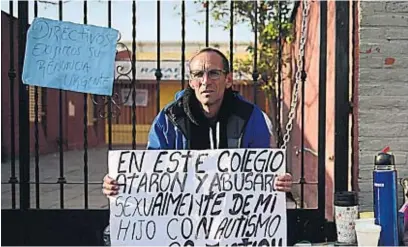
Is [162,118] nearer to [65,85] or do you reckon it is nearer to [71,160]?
[65,85]

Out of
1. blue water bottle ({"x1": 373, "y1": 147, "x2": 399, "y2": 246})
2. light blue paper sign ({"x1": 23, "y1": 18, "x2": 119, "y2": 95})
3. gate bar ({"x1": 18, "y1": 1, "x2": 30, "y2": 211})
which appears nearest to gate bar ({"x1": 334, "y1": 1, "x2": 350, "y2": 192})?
blue water bottle ({"x1": 373, "y1": 147, "x2": 399, "y2": 246})

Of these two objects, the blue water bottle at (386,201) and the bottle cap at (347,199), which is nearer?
the blue water bottle at (386,201)

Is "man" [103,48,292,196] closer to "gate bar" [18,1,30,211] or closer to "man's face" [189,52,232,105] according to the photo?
"man's face" [189,52,232,105]

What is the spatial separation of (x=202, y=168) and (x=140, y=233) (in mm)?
453

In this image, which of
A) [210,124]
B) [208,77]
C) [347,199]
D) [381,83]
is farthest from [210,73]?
[381,83]

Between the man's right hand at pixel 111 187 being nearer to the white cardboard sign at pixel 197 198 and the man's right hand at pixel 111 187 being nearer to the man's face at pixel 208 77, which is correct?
the white cardboard sign at pixel 197 198

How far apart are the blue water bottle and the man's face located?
982mm

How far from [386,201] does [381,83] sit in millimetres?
821

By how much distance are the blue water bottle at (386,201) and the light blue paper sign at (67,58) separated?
1.75 m

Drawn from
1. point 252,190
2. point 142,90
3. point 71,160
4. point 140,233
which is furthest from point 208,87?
point 142,90

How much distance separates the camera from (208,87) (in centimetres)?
288

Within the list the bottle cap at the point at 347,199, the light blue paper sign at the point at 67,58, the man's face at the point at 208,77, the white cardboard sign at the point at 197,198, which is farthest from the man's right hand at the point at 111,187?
the bottle cap at the point at 347,199

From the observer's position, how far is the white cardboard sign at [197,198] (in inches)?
113

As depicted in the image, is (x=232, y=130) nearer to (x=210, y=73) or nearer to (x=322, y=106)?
(x=210, y=73)
